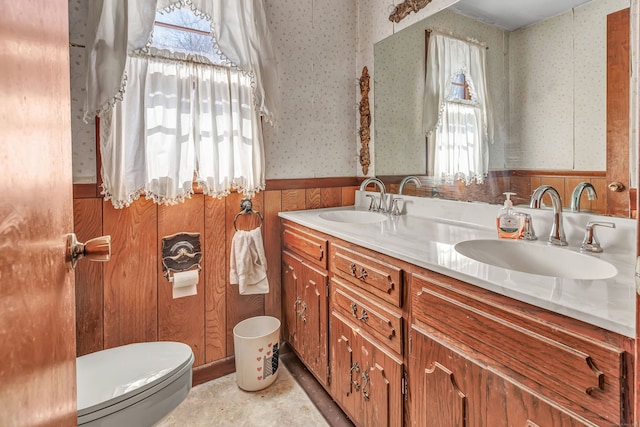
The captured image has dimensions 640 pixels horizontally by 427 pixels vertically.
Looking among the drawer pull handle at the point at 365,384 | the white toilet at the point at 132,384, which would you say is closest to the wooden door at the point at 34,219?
the white toilet at the point at 132,384

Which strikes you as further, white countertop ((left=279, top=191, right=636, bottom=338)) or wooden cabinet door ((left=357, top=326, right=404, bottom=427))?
wooden cabinet door ((left=357, top=326, right=404, bottom=427))

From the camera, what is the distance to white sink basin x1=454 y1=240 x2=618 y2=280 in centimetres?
98

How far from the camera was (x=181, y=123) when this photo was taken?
165cm

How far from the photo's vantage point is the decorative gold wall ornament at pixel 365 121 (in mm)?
2186

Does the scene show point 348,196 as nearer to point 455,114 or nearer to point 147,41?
point 455,114

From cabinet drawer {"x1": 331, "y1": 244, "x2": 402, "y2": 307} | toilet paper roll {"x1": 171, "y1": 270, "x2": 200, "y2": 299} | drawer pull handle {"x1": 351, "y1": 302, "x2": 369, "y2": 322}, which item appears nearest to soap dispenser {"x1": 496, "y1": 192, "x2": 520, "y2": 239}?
cabinet drawer {"x1": 331, "y1": 244, "x2": 402, "y2": 307}

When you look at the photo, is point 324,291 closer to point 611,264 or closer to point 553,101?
point 611,264

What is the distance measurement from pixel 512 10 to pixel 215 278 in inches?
73.8

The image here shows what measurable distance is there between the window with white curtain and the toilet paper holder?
0.22 meters

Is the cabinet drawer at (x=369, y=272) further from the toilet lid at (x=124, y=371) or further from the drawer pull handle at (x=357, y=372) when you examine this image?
the toilet lid at (x=124, y=371)

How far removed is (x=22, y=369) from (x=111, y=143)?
4.47 ft

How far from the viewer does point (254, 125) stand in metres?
1.84

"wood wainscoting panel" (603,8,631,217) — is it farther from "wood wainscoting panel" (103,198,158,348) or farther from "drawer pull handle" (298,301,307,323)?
"wood wainscoting panel" (103,198,158,348)

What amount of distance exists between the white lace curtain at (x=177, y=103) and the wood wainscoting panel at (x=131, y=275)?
116 millimetres
